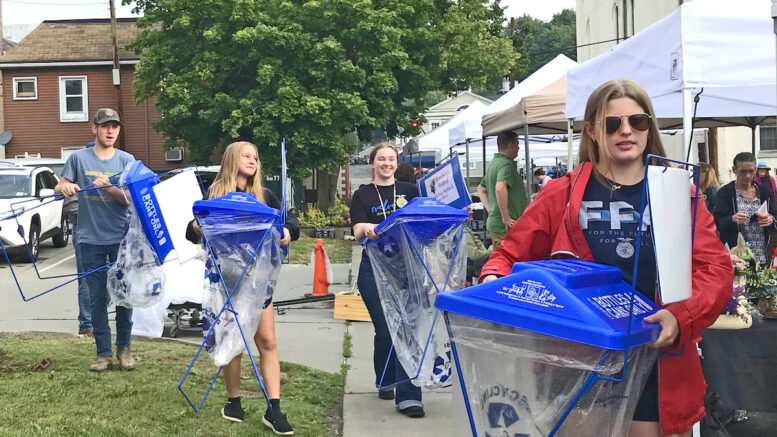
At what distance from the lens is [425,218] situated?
5.08 metres

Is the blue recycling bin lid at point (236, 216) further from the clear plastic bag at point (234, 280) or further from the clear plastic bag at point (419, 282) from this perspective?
the clear plastic bag at point (419, 282)

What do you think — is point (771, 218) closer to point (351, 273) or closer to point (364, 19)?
point (351, 273)

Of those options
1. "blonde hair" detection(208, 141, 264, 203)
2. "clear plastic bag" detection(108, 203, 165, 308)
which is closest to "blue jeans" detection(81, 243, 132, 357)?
"clear plastic bag" detection(108, 203, 165, 308)

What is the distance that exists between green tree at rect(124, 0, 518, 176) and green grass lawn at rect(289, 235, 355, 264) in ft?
10.7

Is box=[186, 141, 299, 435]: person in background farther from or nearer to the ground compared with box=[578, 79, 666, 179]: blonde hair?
nearer to the ground

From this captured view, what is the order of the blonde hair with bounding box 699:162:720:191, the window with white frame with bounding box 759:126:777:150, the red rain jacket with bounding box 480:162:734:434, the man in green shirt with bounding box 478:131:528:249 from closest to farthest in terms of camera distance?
the red rain jacket with bounding box 480:162:734:434 < the man in green shirt with bounding box 478:131:528:249 < the blonde hair with bounding box 699:162:720:191 < the window with white frame with bounding box 759:126:777:150

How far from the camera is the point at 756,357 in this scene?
495cm

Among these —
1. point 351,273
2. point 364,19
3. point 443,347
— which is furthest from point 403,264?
point 364,19

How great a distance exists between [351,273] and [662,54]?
9.68m

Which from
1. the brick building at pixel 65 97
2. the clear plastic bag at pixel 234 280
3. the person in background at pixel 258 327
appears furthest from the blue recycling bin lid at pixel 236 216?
the brick building at pixel 65 97

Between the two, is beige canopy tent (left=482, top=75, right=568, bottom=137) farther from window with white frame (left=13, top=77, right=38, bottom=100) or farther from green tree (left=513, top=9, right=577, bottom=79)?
green tree (left=513, top=9, right=577, bottom=79)

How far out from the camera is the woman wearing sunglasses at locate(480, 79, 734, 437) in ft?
8.26

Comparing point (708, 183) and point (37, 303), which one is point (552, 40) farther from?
point (37, 303)

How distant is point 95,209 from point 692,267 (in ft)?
15.8
